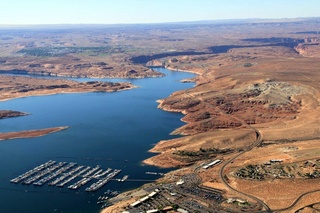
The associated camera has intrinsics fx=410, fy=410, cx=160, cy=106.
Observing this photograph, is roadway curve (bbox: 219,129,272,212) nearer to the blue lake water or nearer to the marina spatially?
the blue lake water

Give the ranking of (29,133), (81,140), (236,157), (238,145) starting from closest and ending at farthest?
1. (236,157)
2. (238,145)
3. (81,140)
4. (29,133)

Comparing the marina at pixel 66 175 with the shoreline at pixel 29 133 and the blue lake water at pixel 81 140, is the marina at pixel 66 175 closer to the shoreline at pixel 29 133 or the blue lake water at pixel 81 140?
the blue lake water at pixel 81 140

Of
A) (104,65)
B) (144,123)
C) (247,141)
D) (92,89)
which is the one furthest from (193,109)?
(104,65)

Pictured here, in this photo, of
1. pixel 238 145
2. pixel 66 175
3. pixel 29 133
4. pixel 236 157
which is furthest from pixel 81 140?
pixel 236 157

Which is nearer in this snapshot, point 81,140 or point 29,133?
point 81,140

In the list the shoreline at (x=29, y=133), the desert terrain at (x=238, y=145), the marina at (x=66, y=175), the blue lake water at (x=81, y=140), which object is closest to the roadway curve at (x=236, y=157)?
the desert terrain at (x=238, y=145)

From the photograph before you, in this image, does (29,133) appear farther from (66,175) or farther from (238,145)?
(238,145)
